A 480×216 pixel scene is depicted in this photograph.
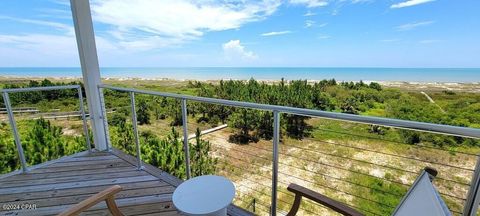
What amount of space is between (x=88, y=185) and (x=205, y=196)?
175 centimetres

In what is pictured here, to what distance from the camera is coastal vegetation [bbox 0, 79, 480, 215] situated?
350 centimetres

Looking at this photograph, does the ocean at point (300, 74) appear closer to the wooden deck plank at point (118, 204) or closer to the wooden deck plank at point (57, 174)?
the wooden deck plank at point (57, 174)

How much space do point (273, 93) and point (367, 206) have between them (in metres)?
5.77

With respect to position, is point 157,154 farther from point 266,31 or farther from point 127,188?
point 266,31

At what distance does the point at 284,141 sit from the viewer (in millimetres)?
9789

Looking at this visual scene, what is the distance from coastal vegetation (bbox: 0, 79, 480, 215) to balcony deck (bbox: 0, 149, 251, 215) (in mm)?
607

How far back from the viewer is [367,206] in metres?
7.04

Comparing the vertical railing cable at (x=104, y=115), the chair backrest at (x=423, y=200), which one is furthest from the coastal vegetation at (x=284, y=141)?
the chair backrest at (x=423, y=200)

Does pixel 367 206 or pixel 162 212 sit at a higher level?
pixel 162 212

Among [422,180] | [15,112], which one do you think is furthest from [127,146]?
[422,180]

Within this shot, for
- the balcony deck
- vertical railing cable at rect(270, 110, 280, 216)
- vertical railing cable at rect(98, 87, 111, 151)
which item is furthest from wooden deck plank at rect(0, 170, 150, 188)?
vertical railing cable at rect(270, 110, 280, 216)

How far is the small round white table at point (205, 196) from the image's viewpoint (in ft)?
3.90

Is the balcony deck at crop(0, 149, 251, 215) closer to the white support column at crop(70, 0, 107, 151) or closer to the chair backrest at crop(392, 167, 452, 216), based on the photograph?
the white support column at crop(70, 0, 107, 151)

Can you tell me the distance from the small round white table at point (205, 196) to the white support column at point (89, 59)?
87.5 inches
